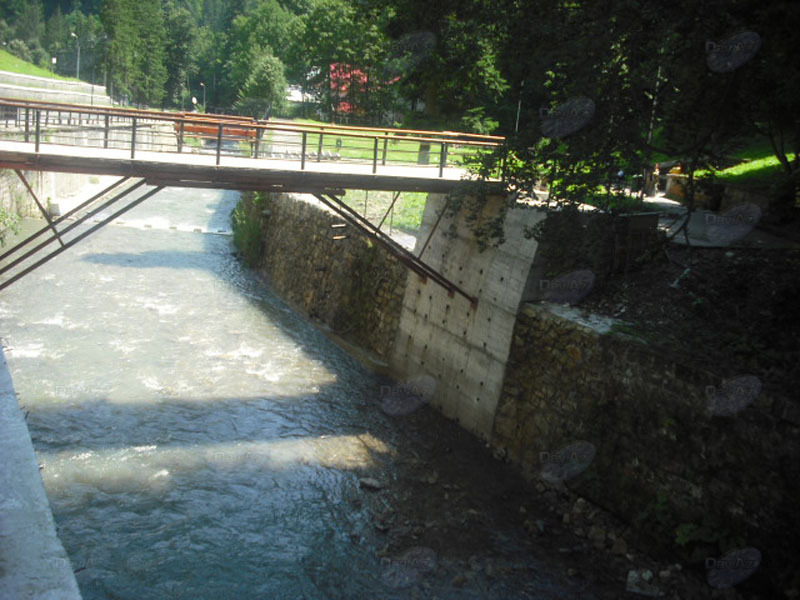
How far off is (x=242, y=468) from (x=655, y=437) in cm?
647

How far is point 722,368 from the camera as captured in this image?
9711mm

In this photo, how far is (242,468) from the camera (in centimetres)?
1169

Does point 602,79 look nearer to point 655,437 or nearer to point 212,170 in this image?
point 655,437

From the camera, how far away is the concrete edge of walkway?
9.68ft

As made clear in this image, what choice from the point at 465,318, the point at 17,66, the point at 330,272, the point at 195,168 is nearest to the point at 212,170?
the point at 195,168

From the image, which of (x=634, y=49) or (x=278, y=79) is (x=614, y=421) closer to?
(x=634, y=49)

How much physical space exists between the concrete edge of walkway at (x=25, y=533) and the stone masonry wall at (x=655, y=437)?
8.26 metres

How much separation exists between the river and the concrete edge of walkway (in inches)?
217

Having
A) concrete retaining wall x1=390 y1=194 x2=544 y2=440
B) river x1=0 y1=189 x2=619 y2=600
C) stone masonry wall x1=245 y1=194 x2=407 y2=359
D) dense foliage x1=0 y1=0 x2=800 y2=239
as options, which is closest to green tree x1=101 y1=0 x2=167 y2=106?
dense foliage x1=0 y1=0 x2=800 y2=239

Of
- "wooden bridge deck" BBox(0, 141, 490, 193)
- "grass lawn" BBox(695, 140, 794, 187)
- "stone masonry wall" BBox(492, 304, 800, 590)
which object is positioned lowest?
"stone masonry wall" BBox(492, 304, 800, 590)

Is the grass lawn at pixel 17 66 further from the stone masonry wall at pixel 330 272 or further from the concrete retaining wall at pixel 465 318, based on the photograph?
the concrete retaining wall at pixel 465 318

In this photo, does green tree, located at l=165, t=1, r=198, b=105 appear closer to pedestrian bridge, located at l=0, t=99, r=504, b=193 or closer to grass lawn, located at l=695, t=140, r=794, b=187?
grass lawn, located at l=695, t=140, r=794, b=187

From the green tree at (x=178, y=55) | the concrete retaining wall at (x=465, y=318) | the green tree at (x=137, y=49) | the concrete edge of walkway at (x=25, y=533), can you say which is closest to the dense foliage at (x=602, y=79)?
the concrete retaining wall at (x=465, y=318)

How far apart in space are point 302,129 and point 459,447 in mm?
6414
